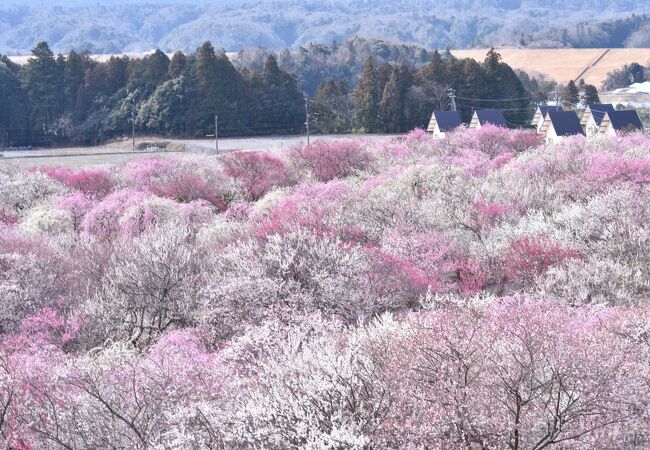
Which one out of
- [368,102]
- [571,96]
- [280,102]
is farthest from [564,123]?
[571,96]

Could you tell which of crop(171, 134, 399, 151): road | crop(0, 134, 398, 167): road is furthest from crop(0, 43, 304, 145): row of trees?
crop(171, 134, 399, 151): road

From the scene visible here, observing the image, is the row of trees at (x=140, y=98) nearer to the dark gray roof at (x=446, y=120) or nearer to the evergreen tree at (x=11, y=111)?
the evergreen tree at (x=11, y=111)

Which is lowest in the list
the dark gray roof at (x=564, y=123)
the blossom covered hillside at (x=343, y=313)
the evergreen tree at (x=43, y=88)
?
the blossom covered hillside at (x=343, y=313)

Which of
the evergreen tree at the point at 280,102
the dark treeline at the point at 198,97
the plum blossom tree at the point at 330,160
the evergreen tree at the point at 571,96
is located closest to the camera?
the plum blossom tree at the point at 330,160

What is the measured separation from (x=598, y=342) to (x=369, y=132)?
128 ft

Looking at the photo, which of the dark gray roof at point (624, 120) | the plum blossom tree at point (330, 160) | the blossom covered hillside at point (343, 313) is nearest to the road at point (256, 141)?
the plum blossom tree at point (330, 160)

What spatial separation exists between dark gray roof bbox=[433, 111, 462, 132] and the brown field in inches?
1944

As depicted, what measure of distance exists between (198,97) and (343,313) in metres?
34.8

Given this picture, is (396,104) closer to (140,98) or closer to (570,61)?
(140,98)

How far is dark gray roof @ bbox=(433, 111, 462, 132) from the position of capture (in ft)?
125

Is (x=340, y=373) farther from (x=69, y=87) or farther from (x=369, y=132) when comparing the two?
(x=69, y=87)

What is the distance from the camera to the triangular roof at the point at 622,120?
34.8 m

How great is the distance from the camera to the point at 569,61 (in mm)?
101562

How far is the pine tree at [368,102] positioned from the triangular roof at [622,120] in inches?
568
